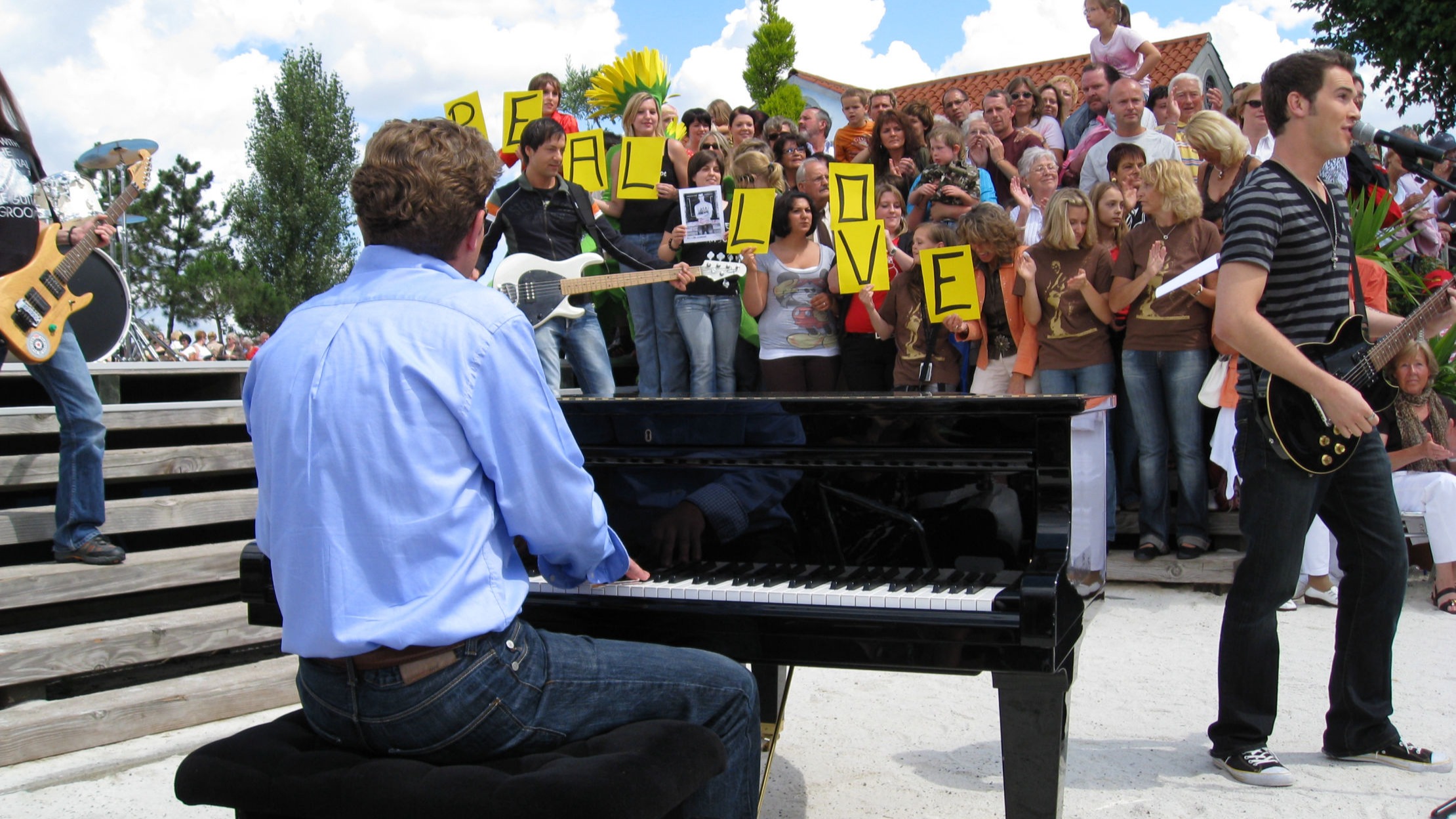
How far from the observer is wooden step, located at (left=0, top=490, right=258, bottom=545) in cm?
492

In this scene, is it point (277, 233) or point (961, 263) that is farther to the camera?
point (277, 233)

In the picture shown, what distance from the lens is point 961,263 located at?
5656 mm

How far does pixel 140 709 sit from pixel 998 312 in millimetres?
4760

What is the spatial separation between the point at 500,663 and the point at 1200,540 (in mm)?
5158

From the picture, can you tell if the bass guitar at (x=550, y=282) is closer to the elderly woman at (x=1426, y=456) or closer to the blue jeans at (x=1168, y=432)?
the blue jeans at (x=1168, y=432)

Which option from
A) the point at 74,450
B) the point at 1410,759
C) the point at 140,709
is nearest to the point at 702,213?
the point at 74,450

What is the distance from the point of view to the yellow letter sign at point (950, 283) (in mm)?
5648

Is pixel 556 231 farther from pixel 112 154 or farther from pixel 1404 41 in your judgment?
pixel 1404 41

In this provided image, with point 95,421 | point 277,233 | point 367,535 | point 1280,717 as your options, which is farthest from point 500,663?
point 277,233

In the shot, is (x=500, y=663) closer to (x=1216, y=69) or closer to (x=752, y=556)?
(x=752, y=556)

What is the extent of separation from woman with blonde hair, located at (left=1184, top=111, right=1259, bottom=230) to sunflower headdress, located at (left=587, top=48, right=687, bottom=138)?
13.0ft

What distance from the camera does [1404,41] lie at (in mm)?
20797

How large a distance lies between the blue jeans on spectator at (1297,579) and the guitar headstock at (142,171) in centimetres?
559

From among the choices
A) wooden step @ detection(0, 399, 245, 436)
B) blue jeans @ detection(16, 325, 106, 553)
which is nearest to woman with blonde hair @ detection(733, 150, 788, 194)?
wooden step @ detection(0, 399, 245, 436)
